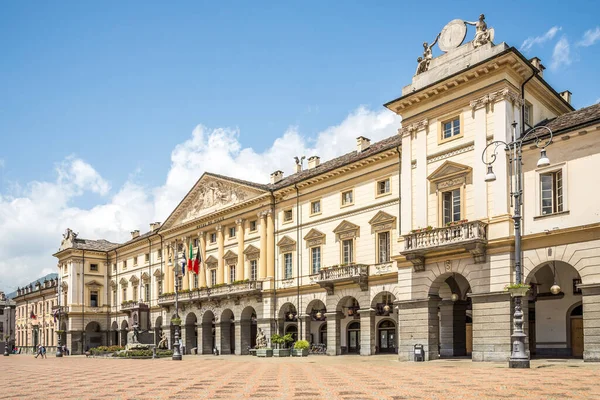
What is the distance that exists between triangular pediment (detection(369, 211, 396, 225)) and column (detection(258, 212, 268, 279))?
12.9m

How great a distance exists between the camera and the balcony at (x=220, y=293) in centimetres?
5484

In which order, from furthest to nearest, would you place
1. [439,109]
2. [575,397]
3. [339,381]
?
1. [439,109]
2. [339,381]
3. [575,397]

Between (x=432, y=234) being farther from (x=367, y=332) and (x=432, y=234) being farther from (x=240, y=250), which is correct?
(x=240, y=250)

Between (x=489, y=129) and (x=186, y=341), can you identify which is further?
(x=186, y=341)

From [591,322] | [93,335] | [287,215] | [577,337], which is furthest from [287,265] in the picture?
[93,335]

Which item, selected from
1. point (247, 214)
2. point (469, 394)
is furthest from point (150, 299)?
point (469, 394)

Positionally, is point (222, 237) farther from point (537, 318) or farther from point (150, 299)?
point (537, 318)

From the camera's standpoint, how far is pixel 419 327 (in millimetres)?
35125

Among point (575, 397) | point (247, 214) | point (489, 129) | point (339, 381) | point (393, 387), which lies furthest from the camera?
point (247, 214)

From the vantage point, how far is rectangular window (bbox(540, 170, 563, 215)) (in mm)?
30828

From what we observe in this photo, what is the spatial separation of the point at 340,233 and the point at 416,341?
47.1ft

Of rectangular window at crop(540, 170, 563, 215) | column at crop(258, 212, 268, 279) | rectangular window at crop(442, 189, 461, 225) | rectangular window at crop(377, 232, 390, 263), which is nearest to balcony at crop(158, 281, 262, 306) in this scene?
column at crop(258, 212, 268, 279)

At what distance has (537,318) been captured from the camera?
35094mm

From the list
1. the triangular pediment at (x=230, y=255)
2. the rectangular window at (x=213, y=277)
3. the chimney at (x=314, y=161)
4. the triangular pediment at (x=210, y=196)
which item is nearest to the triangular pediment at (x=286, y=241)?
the triangular pediment at (x=210, y=196)
